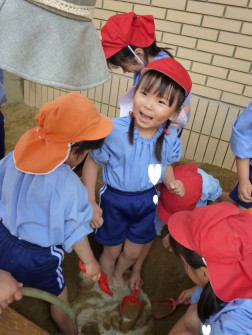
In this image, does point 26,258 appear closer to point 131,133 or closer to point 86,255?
point 86,255

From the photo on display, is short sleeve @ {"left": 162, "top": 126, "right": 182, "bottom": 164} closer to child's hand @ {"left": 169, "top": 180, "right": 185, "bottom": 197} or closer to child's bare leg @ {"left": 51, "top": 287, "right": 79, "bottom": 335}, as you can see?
child's hand @ {"left": 169, "top": 180, "right": 185, "bottom": 197}

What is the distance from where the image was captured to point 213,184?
2184 mm

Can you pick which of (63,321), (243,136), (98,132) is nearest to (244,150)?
(243,136)

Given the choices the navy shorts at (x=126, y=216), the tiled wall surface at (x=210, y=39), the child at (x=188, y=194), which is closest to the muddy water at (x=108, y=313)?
the navy shorts at (x=126, y=216)

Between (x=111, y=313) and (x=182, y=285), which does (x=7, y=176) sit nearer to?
(x=111, y=313)

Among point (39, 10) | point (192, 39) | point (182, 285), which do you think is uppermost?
point (39, 10)

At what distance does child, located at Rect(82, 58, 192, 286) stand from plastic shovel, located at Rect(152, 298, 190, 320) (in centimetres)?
51

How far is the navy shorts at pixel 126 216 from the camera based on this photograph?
191 centimetres

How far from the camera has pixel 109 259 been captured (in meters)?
2.30

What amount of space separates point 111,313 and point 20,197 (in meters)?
1.34

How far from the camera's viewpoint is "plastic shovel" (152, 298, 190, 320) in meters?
2.18

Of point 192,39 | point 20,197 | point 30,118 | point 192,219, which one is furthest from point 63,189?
point 30,118

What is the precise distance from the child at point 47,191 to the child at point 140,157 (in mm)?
295

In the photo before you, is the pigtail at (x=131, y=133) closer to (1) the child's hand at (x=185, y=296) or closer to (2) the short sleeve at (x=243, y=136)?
(2) the short sleeve at (x=243, y=136)
